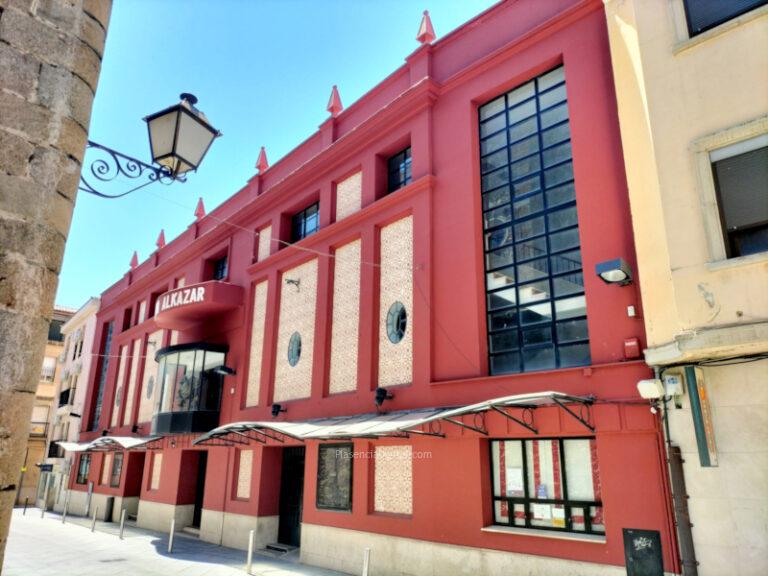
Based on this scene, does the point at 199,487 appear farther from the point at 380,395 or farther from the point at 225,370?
the point at 380,395

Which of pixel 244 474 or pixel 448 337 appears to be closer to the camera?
pixel 448 337

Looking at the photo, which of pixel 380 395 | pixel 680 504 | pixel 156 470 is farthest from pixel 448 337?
pixel 156 470

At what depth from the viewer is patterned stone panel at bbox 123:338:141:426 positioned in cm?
2534

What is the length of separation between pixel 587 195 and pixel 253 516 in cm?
1231

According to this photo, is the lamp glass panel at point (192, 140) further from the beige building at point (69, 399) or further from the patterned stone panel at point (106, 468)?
the beige building at point (69, 399)

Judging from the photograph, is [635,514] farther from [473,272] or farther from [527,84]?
[527,84]

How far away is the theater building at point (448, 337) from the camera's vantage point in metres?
8.88

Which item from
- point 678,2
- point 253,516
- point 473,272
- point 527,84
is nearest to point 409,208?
point 473,272

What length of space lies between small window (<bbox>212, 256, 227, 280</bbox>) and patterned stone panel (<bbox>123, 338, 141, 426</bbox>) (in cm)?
684

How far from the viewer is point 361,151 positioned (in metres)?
15.3

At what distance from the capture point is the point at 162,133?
18.5 feet

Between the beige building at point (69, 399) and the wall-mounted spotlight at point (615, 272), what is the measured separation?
3060 centimetres

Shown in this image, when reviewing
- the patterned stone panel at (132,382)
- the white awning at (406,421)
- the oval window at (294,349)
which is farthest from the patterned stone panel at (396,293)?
the patterned stone panel at (132,382)

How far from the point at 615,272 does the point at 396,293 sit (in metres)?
5.74
